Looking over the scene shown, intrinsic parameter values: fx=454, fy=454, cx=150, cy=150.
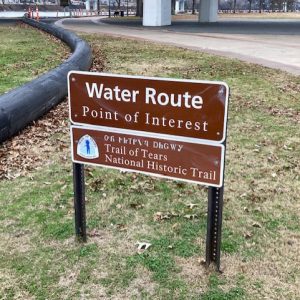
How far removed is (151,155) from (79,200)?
86cm

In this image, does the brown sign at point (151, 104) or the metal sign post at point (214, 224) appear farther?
the metal sign post at point (214, 224)

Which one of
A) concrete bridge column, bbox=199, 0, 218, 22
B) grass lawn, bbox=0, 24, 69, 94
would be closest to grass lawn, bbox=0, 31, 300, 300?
grass lawn, bbox=0, 24, 69, 94

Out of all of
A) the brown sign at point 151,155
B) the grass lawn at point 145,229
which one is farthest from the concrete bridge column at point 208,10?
the brown sign at point 151,155

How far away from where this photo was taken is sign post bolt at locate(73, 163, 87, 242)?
3.65 meters

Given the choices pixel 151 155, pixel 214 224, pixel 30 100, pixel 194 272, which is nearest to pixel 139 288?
pixel 194 272

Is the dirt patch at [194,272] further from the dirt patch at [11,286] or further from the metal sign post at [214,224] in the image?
the dirt patch at [11,286]

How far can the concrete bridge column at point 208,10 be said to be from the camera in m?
47.2

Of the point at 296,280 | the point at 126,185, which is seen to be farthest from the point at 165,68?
the point at 296,280

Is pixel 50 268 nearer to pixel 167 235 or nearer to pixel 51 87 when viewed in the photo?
pixel 167 235

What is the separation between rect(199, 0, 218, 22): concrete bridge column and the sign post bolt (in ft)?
152

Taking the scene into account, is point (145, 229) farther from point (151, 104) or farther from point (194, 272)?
point (151, 104)

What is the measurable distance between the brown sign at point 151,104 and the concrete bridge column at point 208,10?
46.3m

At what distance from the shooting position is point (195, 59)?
51.4 ft

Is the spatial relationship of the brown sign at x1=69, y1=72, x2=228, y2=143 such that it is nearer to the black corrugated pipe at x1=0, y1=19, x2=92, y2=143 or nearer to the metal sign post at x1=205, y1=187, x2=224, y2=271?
the metal sign post at x1=205, y1=187, x2=224, y2=271
